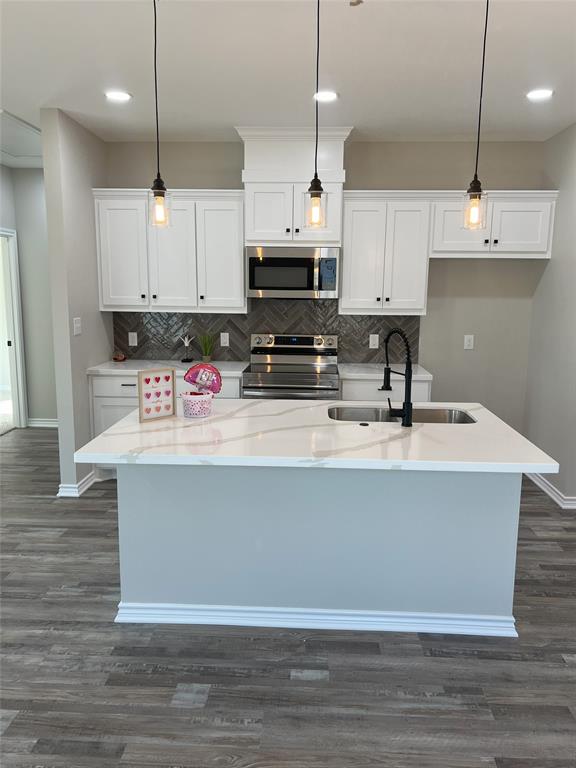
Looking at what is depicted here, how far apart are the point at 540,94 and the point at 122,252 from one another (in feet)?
10.3

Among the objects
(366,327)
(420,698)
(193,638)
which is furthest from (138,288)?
(420,698)

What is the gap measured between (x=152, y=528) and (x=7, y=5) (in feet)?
7.75

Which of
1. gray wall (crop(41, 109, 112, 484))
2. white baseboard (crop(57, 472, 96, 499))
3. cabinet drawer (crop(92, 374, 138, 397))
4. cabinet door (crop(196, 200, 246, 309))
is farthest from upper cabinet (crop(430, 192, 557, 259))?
white baseboard (crop(57, 472, 96, 499))

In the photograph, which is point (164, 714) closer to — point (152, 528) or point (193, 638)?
point (193, 638)

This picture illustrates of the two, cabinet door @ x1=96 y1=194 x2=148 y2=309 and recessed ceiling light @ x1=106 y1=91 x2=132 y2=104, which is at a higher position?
recessed ceiling light @ x1=106 y1=91 x2=132 y2=104

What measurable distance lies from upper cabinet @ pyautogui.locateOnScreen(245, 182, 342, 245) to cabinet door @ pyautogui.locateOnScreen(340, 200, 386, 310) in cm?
13

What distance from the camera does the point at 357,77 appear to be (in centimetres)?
314

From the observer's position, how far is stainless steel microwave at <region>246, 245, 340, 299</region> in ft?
14.1

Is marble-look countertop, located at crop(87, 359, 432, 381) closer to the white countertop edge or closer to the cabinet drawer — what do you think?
the cabinet drawer

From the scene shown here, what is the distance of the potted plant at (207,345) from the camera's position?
4.73 m

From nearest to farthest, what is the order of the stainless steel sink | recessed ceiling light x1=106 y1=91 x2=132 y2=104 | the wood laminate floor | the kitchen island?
the wood laminate floor, the kitchen island, the stainless steel sink, recessed ceiling light x1=106 y1=91 x2=132 y2=104

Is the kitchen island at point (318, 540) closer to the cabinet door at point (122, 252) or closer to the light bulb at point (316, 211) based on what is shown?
the light bulb at point (316, 211)

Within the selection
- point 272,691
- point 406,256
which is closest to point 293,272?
point 406,256

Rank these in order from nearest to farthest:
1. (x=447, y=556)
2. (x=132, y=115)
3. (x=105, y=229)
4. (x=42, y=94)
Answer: (x=447, y=556) → (x=42, y=94) → (x=132, y=115) → (x=105, y=229)
